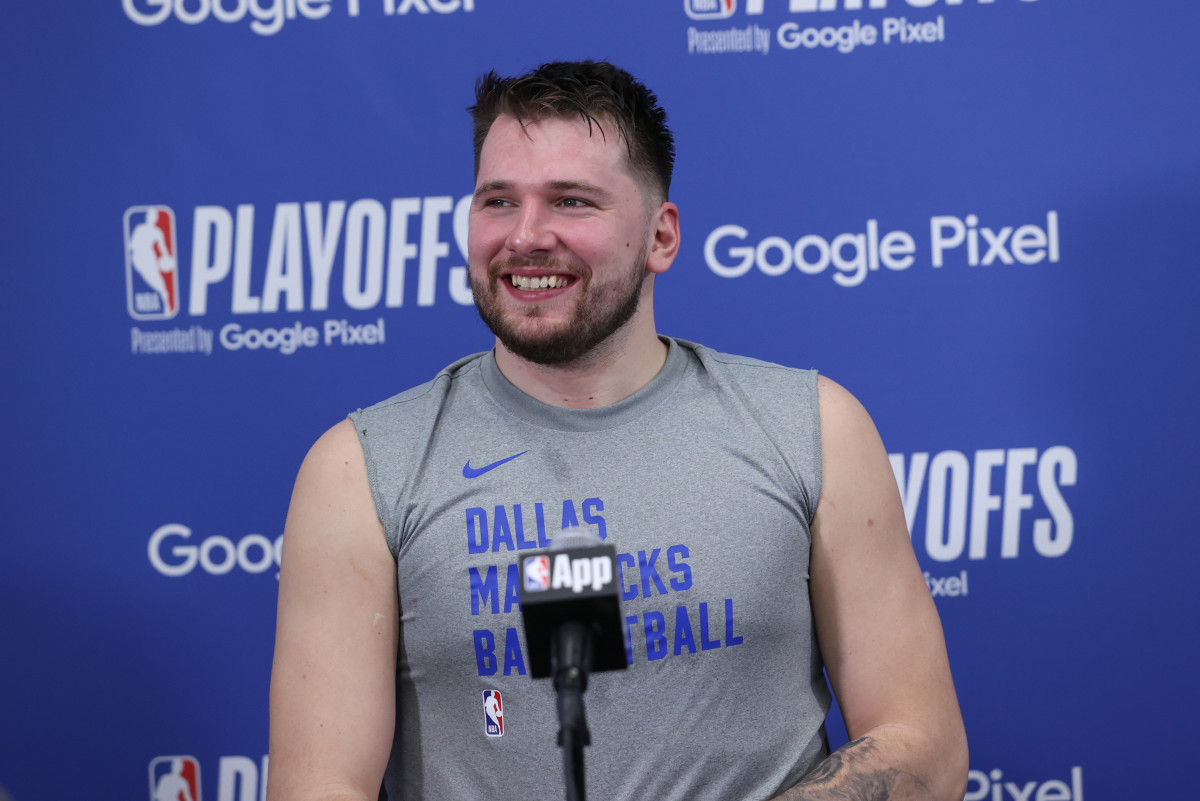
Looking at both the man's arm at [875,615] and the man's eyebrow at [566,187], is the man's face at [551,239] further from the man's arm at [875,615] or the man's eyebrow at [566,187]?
the man's arm at [875,615]

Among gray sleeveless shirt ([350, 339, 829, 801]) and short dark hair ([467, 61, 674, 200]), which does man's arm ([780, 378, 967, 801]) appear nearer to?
gray sleeveless shirt ([350, 339, 829, 801])

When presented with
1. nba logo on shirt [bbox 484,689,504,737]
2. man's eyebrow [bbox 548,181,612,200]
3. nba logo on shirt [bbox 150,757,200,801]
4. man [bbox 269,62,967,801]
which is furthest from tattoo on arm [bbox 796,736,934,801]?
nba logo on shirt [bbox 150,757,200,801]

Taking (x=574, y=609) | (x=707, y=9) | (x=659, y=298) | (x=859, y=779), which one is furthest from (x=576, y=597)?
(x=707, y=9)

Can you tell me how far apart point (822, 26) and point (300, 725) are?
1.43 m

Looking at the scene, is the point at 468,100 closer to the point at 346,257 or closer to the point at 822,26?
the point at 346,257

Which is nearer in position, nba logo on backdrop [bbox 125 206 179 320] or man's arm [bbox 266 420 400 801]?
man's arm [bbox 266 420 400 801]

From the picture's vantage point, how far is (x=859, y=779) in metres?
1.19

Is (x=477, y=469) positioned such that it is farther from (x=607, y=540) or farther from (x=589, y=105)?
(x=589, y=105)

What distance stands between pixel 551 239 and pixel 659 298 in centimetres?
70

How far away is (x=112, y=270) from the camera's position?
6.32 feet

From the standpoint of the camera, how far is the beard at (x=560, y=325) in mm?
1283

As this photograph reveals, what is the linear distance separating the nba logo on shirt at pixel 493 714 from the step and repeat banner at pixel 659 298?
2.74 ft

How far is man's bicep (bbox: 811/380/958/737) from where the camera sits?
1285 millimetres

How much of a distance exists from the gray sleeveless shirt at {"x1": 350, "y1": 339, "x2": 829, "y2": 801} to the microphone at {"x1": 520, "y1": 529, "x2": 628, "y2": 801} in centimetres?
50
